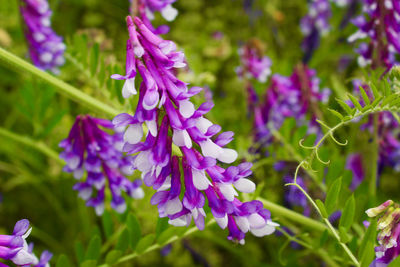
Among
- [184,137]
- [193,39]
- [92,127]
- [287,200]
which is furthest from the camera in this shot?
[193,39]

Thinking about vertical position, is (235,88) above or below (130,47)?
below

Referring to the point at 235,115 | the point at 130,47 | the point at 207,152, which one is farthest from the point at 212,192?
the point at 235,115

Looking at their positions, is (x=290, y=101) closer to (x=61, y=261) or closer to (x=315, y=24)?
(x=315, y=24)

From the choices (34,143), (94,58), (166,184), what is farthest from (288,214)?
(34,143)

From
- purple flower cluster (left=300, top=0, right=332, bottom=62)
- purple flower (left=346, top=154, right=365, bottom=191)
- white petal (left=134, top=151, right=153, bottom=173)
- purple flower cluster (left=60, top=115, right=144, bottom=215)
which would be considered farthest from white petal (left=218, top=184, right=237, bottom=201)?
purple flower cluster (left=300, top=0, right=332, bottom=62)

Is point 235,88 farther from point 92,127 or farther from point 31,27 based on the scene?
point 92,127

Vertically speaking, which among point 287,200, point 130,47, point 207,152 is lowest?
point 287,200

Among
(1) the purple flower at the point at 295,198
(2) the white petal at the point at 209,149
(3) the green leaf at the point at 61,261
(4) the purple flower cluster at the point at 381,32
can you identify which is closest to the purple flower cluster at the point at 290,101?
(1) the purple flower at the point at 295,198
